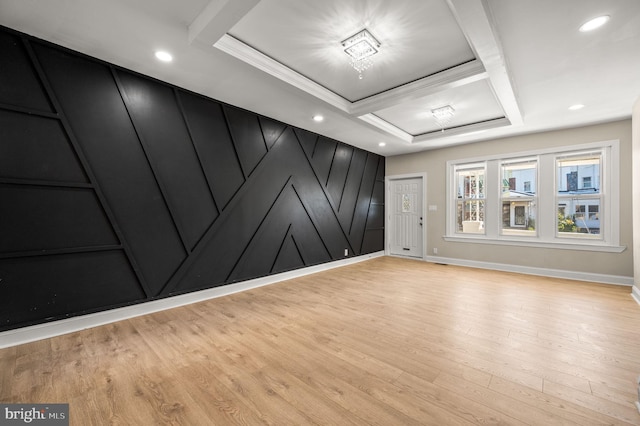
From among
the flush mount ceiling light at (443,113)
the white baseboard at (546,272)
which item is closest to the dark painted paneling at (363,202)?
the white baseboard at (546,272)

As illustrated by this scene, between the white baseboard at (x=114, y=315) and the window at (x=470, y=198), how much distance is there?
4365mm

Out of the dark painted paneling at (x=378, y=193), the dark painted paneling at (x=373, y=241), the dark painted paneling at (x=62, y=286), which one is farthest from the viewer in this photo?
the dark painted paneling at (x=378, y=193)

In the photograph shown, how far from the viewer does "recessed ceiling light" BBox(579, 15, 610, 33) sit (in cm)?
213

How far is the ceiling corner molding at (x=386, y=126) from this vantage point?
4.28 m

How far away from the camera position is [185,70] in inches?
115

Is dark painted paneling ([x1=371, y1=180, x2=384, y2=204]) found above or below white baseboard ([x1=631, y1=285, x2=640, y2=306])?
above

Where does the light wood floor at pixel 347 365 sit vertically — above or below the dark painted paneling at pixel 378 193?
below

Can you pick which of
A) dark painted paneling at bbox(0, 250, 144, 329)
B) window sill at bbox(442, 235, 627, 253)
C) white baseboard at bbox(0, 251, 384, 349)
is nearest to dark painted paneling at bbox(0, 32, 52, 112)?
dark painted paneling at bbox(0, 250, 144, 329)

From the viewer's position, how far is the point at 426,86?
318cm

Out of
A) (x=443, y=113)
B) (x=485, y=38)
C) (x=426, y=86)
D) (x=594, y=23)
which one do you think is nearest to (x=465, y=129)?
(x=443, y=113)

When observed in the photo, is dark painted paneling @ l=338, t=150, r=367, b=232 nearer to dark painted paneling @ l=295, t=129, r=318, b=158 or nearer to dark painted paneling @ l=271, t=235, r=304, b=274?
dark painted paneling @ l=295, t=129, r=318, b=158

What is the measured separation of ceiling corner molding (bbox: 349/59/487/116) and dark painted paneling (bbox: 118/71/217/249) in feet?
8.05

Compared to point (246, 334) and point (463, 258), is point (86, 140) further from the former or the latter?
point (463, 258)

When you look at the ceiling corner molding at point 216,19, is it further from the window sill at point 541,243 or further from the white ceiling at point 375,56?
the window sill at point 541,243
